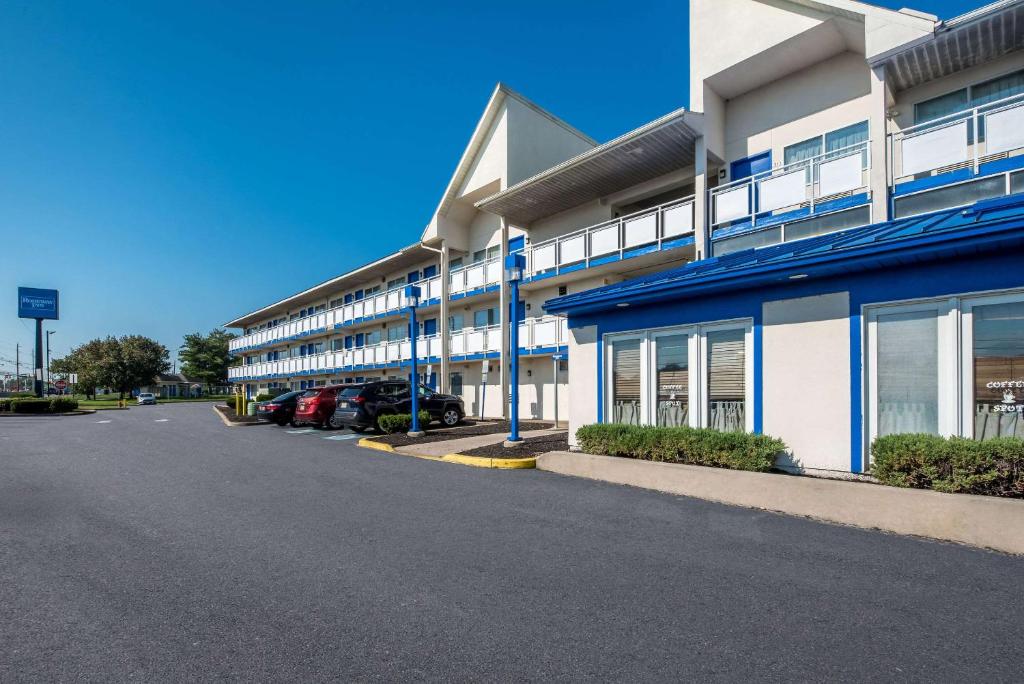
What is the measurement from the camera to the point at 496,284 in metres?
22.9

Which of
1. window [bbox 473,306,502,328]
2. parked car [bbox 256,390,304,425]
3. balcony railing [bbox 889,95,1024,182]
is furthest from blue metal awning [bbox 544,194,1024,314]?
parked car [bbox 256,390,304,425]

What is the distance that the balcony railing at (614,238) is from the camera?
51.7ft

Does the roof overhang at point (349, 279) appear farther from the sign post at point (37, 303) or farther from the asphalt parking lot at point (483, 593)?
the asphalt parking lot at point (483, 593)

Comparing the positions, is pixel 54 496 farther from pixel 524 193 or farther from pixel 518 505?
pixel 524 193

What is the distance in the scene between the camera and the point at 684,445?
8625mm

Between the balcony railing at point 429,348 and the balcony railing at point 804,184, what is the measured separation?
6.97 meters

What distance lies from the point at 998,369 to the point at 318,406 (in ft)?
60.8

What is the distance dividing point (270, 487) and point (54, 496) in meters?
3.09

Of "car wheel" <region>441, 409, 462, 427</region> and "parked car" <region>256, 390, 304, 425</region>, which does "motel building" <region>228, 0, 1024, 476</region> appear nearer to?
"car wheel" <region>441, 409, 462, 427</region>

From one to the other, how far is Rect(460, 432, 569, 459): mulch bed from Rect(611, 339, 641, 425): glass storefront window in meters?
1.61

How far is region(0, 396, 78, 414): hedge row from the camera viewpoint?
33.6 meters

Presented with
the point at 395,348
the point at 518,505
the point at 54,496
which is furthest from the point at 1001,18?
the point at 395,348

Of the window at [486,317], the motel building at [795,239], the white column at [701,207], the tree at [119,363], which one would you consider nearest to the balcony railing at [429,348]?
the motel building at [795,239]

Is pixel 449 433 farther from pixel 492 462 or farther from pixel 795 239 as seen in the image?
pixel 795 239
